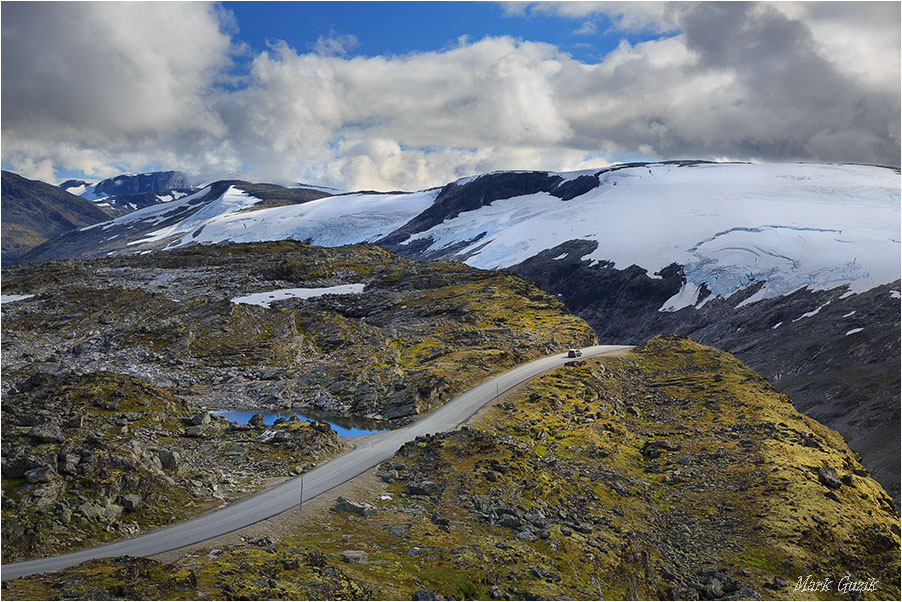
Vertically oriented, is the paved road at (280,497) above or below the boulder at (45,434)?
below

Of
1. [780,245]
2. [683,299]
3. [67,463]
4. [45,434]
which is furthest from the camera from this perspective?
[683,299]

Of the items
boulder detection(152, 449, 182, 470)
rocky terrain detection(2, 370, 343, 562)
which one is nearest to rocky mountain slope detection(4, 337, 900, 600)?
rocky terrain detection(2, 370, 343, 562)

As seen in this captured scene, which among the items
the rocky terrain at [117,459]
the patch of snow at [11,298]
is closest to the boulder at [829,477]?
the rocky terrain at [117,459]

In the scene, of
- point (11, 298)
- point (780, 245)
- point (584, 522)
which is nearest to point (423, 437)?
point (584, 522)

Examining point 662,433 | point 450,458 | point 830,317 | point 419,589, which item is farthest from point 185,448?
point 830,317

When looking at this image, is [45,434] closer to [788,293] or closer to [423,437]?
[423,437]

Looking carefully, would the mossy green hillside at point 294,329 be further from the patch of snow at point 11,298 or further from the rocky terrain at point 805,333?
the rocky terrain at point 805,333
